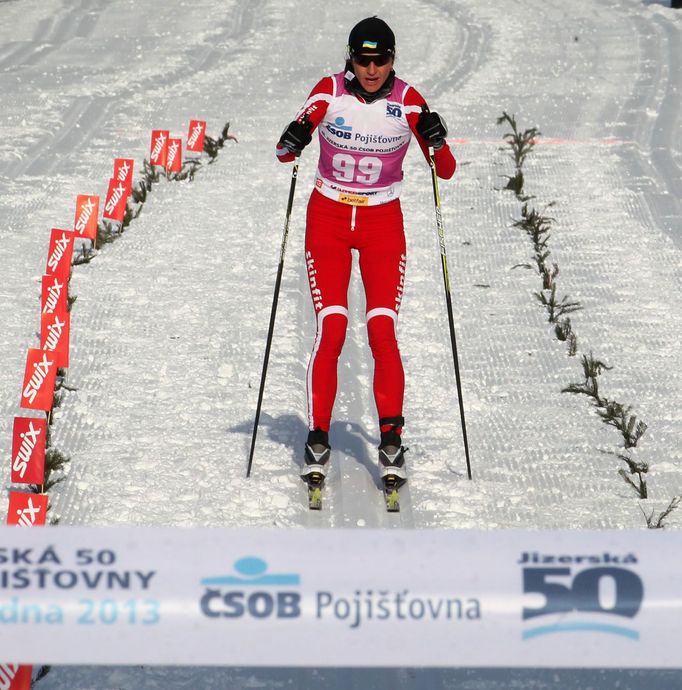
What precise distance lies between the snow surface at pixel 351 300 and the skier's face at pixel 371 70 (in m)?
1.78

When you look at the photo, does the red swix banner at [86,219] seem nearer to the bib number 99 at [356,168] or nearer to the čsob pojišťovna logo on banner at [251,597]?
the bib number 99 at [356,168]

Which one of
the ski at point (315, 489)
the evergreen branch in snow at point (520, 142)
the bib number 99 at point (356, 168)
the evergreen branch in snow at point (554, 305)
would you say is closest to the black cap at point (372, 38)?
the bib number 99 at point (356, 168)

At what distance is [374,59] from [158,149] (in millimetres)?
6727

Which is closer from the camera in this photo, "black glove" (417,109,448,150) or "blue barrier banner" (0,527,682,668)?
"blue barrier banner" (0,527,682,668)

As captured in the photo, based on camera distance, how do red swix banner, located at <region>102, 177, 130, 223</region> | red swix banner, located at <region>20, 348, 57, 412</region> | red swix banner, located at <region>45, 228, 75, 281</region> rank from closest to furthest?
red swix banner, located at <region>20, 348, 57, 412</region> → red swix banner, located at <region>45, 228, 75, 281</region> → red swix banner, located at <region>102, 177, 130, 223</region>

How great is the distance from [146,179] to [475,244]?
11.0ft

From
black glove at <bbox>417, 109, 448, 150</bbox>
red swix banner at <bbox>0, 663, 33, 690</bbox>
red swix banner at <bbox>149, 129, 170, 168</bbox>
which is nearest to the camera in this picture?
red swix banner at <bbox>0, 663, 33, 690</bbox>

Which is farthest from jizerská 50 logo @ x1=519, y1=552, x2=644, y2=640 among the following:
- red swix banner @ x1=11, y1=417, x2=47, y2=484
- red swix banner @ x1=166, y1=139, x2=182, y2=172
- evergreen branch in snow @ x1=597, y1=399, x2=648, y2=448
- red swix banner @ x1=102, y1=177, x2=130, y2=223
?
red swix banner @ x1=166, y1=139, x2=182, y2=172

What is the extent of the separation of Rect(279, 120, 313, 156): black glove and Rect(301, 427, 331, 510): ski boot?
4.19ft

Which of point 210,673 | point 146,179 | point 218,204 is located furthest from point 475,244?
point 210,673

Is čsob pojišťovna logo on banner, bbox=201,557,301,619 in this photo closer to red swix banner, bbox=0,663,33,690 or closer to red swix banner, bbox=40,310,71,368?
red swix banner, bbox=0,663,33,690

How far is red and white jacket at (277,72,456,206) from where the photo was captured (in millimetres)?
5859

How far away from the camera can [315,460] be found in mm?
5957

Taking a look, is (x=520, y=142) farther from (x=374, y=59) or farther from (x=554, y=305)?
(x=374, y=59)
